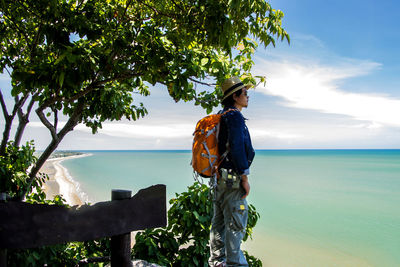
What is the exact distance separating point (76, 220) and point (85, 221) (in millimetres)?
48

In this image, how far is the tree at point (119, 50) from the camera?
8.30 feet

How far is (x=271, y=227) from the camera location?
12992mm

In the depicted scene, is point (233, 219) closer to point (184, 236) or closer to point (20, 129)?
point (184, 236)

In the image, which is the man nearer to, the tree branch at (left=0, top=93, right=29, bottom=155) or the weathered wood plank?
the weathered wood plank

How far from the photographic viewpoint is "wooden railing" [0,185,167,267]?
1355 mm

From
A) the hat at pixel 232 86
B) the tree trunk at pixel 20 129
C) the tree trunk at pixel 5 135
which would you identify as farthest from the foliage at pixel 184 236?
the tree trunk at pixel 20 129

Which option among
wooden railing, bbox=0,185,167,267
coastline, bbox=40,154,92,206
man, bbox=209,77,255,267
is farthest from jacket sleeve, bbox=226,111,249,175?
coastline, bbox=40,154,92,206

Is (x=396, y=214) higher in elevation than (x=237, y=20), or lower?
lower

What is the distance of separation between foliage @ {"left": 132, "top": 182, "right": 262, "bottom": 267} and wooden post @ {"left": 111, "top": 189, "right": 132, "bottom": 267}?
2.00m

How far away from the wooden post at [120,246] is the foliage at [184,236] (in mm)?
1998

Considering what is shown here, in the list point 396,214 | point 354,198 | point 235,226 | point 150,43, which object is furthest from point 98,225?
point 354,198

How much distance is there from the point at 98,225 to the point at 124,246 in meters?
0.27

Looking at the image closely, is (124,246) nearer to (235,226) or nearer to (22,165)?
(235,226)

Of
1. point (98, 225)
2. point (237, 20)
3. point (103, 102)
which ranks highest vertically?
point (237, 20)
